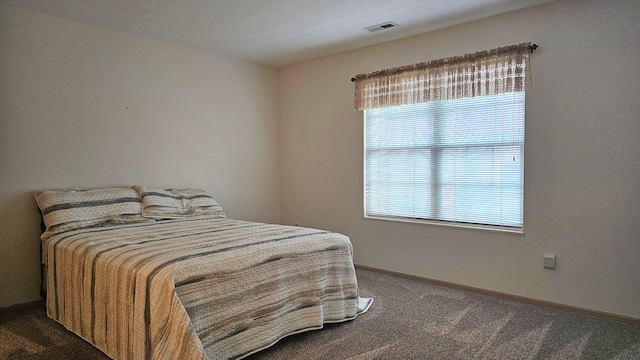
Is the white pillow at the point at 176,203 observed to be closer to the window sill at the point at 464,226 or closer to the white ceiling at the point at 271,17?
the white ceiling at the point at 271,17

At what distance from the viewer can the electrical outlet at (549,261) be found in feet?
10.3

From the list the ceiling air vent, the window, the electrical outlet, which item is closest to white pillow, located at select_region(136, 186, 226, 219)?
the window

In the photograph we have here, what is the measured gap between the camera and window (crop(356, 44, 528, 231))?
335cm

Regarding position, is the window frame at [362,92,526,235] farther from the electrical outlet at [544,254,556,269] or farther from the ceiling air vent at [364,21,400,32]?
the ceiling air vent at [364,21,400,32]

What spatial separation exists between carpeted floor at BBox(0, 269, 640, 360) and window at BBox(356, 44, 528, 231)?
804mm

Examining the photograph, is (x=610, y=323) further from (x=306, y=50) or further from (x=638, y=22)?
(x=306, y=50)

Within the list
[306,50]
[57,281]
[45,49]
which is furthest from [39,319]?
[306,50]

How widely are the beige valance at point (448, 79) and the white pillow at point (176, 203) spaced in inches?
71.2

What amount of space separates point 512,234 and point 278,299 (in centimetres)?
202

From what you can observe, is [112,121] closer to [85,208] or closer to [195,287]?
[85,208]

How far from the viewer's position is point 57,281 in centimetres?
284

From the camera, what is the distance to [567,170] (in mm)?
3062

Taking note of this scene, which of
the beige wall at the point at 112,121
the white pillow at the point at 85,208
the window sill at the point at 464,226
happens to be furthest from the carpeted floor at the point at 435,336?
the beige wall at the point at 112,121

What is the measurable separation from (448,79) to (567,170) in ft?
3.99
